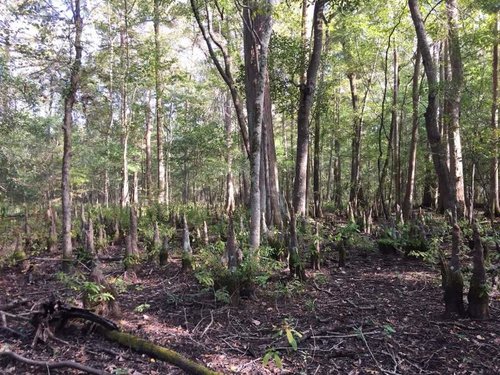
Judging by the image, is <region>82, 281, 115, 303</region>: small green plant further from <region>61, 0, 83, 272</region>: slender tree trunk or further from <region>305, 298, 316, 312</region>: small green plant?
<region>61, 0, 83, 272</region>: slender tree trunk

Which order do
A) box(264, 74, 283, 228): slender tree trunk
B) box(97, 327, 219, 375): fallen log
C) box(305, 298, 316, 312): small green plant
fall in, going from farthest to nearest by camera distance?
box(264, 74, 283, 228): slender tree trunk, box(305, 298, 316, 312): small green plant, box(97, 327, 219, 375): fallen log

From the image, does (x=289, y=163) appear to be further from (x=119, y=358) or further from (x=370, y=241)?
(x=119, y=358)

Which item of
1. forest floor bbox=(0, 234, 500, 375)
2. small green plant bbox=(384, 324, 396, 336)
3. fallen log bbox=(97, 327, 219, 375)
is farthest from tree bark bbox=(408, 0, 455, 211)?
fallen log bbox=(97, 327, 219, 375)

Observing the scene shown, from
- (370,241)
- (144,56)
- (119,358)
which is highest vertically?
(144,56)

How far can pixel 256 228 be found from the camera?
6.19m

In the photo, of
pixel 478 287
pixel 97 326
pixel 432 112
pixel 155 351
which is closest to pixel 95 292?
pixel 97 326

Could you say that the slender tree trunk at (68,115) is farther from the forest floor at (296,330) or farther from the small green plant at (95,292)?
the small green plant at (95,292)

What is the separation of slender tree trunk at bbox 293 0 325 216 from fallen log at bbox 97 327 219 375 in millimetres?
6572

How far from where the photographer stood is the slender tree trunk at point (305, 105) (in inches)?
382

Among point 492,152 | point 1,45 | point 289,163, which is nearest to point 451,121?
point 492,152

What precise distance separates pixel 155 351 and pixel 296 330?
1.53m

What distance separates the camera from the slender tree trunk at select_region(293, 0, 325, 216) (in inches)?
382

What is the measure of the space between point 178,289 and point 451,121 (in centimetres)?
775

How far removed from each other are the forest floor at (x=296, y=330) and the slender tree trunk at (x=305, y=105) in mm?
4105
